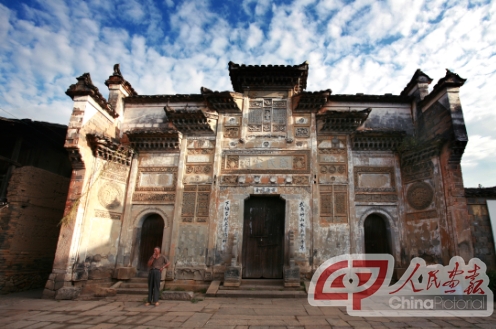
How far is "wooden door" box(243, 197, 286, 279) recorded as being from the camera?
32.8ft

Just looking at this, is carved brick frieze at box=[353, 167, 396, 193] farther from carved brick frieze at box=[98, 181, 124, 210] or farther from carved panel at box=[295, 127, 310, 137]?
carved brick frieze at box=[98, 181, 124, 210]

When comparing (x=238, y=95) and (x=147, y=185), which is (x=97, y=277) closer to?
(x=147, y=185)

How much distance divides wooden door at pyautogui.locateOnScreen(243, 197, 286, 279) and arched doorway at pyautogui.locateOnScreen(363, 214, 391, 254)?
2913mm

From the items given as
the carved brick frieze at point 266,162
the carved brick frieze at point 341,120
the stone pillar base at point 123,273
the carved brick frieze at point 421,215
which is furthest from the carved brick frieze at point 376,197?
the stone pillar base at point 123,273

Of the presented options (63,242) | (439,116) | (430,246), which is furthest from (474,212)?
(63,242)

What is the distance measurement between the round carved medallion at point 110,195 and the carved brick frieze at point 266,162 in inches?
152

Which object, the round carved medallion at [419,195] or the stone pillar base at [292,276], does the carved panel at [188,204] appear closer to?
the stone pillar base at [292,276]

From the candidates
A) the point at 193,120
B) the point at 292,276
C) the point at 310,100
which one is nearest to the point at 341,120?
the point at 310,100

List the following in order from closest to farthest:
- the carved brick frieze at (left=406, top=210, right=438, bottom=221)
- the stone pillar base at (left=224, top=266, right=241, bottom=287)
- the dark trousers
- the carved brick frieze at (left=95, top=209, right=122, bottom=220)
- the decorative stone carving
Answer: the dark trousers < the stone pillar base at (left=224, top=266, right=241, bottom=287) < the carved brick frieze at (left=406, top=210, right=438, bottom=221) < the carved brick frieze at (left=95, top=209, right=122, bottom=220) < the decorative stone carving

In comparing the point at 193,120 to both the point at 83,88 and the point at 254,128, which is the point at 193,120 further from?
the point at 83,88

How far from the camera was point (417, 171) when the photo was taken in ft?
33.7

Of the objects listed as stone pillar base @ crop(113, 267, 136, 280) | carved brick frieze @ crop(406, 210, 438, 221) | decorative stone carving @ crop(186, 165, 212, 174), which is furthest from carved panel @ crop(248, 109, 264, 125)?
stone pillar base @ crop(113, 267, 136, 280)

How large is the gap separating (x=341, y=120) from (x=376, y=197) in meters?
2.98

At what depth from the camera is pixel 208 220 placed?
34.1ft
